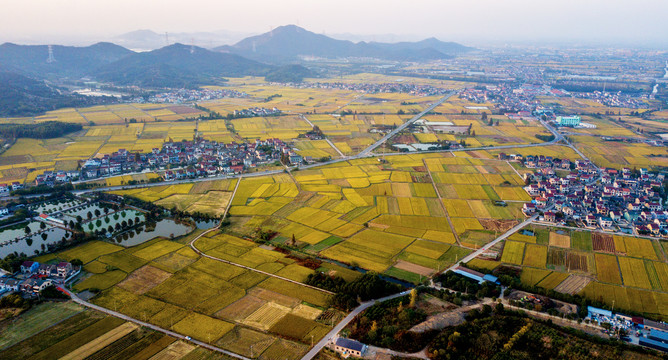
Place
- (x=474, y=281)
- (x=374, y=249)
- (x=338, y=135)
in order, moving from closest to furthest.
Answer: (x=474, y=281) → (x=374, y=249) → (x=338, y=135)

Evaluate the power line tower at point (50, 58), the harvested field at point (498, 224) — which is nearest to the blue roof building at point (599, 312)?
the harvested field at point (498, 224)

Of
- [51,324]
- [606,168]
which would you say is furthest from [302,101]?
[51,324]

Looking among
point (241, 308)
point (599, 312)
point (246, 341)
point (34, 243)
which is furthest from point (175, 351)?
point (599, 312)

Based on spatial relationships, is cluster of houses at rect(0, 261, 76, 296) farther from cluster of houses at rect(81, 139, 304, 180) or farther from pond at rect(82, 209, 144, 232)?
cluster of houses at rect(81, 139, 304, 180)

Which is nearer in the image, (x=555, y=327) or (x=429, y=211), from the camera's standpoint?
(x=555, y=327)

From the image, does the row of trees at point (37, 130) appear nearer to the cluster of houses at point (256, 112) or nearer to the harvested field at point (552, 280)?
the cluster of houses at point (256, 112)

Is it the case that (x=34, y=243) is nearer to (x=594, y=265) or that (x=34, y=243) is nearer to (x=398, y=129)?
(x=594, y=265)

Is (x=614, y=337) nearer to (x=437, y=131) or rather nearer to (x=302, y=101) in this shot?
(x=437, y=131)
